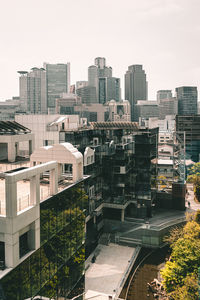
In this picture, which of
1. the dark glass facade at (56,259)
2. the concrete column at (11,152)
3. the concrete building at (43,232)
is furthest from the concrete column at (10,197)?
the concrete column at (11,152)

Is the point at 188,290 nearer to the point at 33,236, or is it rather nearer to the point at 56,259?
the point at 56,259

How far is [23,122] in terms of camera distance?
66250mm

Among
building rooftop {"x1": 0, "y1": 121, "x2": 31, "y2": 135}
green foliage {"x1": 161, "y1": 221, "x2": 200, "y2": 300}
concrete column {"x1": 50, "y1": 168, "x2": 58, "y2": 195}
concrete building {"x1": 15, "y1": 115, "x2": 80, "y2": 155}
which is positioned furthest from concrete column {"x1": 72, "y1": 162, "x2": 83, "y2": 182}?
concrete building {"x1": 15, "y1": 115, "x2": 80, "y2": 155}

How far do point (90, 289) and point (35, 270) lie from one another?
78.4 ft

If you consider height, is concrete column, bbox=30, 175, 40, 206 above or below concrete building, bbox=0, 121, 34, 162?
below

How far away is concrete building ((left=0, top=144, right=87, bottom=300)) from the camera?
795 inches

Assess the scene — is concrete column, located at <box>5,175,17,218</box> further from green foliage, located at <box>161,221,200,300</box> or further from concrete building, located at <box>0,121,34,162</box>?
→ green foliage, located at <box>161,221,200,300</box>

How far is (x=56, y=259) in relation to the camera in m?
27.1

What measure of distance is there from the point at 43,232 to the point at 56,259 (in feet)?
13.9

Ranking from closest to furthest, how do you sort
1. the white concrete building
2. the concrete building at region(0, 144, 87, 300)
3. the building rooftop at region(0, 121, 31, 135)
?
1. the white concrete building
2. the concrete building at region(0, 144, 87, 300)
3. the building rooftop at region(0, 121, 31, 135)

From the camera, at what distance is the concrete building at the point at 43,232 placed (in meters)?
20.2

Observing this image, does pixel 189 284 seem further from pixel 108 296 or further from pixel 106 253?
pixel 106 253

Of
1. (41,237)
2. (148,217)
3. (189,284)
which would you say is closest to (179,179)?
(148,217)

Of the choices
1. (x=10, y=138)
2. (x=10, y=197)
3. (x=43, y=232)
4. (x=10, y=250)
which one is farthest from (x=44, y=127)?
(x=10, y=250)
